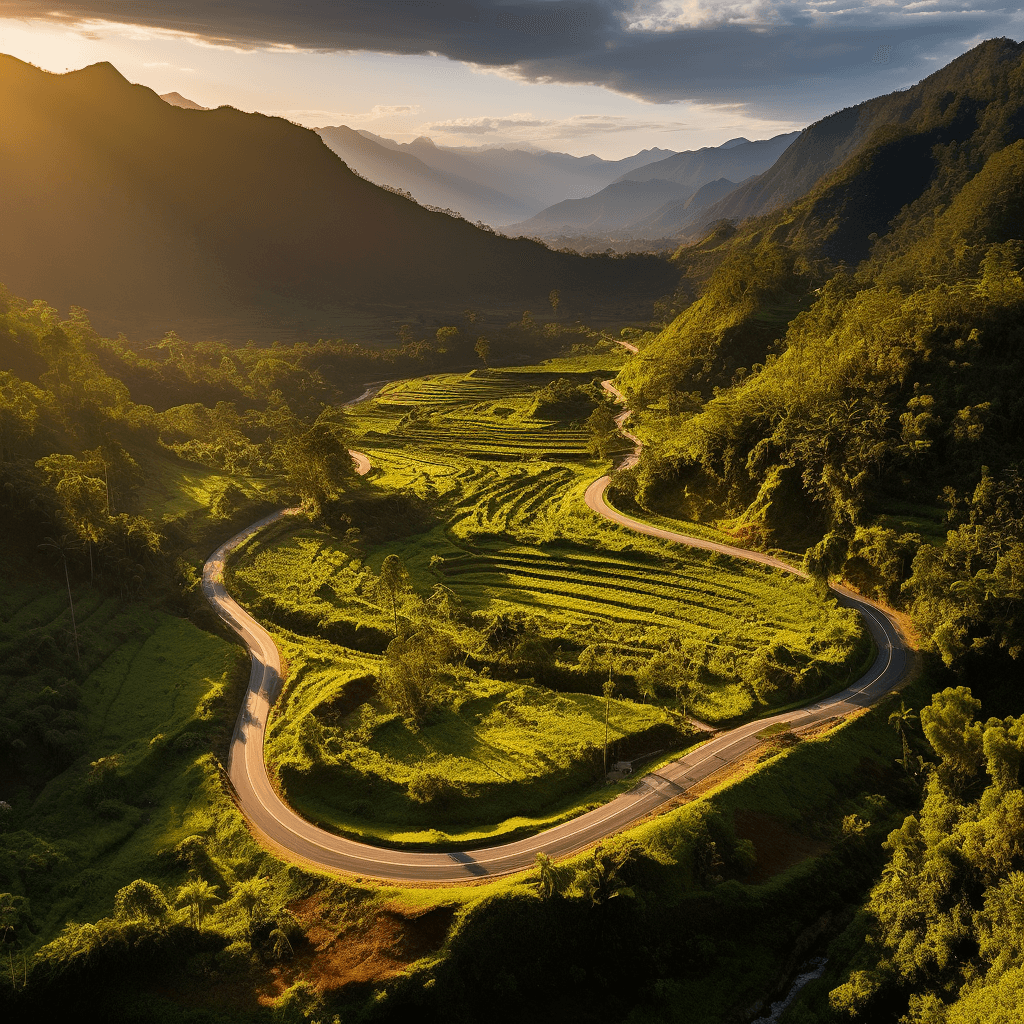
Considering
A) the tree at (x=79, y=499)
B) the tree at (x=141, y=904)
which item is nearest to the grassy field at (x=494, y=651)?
the tree at (x=141, y=904)

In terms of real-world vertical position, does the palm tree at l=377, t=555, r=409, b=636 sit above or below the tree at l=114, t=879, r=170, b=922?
above

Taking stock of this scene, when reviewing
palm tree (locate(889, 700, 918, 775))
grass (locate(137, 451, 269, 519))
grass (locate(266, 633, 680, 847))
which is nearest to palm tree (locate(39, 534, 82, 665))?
grass (locate(137, 451, 269, 519))

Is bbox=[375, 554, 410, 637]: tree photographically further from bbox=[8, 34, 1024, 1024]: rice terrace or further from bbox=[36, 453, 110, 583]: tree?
bbox=[36, 453, 110, 583]: tree

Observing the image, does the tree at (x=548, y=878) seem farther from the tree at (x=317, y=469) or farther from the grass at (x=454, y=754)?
the tree at (x=317, y=469)

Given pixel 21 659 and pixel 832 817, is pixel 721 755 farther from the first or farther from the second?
pixel 21 659

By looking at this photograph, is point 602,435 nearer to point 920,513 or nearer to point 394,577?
point 920,513

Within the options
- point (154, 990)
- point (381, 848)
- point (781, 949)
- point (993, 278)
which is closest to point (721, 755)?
point (781, 949)

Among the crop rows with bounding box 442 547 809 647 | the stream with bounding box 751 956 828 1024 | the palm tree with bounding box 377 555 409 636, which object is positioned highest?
the palm tree with bounding box 377 555 409 636
